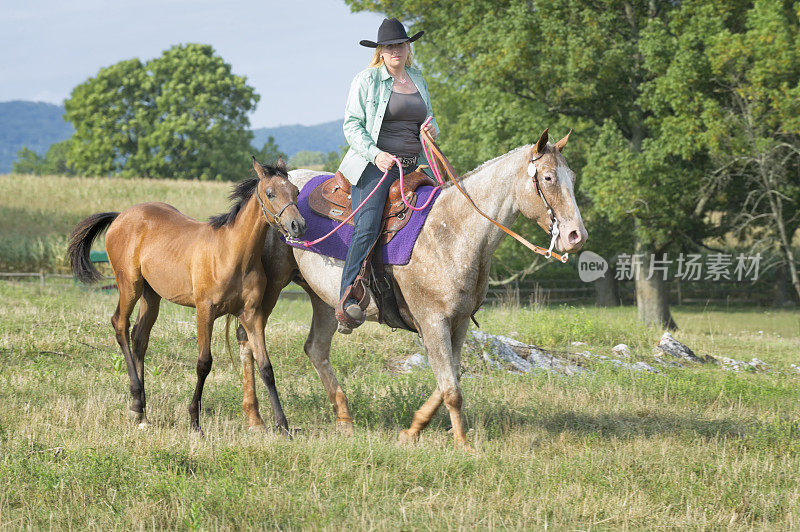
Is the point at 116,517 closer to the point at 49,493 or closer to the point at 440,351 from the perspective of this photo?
the point at 49,493

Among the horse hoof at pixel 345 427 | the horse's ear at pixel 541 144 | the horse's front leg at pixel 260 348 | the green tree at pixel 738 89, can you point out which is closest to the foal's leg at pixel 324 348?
the horse hoof at pixel 345 427

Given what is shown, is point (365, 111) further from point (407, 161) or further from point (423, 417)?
point (423, 417)

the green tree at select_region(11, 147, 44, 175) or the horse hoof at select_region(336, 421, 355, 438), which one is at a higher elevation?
the green tree at select_region(11, 147, 44, 175)

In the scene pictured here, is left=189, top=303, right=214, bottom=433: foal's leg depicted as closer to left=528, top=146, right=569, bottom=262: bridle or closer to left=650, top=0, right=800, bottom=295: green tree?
Result: left=528, top=146, right=569, bottom=262: bridle

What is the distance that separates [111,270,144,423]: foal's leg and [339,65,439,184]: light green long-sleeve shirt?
8.81 feet

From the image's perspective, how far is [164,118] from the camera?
52062 millimetres

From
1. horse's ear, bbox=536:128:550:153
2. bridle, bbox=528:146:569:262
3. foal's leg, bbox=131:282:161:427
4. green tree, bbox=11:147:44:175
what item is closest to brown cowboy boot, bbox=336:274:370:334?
bridle, bbox=528:146:569:262

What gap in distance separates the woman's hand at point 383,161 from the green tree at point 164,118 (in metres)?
45.3

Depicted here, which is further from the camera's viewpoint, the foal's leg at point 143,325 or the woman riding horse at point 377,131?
the foal's leg at point 143,325

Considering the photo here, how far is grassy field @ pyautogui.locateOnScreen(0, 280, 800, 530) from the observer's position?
175 inches

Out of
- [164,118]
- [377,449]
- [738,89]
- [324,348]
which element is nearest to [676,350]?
[324,348]

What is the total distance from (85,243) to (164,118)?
155 ft

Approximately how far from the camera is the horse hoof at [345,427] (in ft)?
21.3

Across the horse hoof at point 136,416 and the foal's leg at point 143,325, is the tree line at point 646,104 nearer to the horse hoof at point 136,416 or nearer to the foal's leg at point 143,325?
the foal's leg at point 143,325
